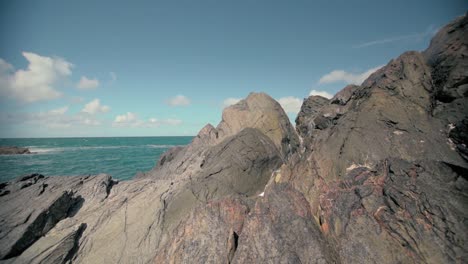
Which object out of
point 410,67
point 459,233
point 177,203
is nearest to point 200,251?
point 177,203

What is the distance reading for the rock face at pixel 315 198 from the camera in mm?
6027

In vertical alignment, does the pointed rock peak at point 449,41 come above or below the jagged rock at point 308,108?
above

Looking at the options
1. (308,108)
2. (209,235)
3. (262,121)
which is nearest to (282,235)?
(209,235)

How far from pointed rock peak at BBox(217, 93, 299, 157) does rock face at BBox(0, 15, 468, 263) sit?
1.94 metres

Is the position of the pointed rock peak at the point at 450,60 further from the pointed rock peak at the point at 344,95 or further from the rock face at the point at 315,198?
the pointed rock peak at the point at 344,95

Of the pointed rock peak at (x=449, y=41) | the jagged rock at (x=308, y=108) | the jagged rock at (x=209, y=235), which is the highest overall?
the pointed rock peak at (x=449, y=41)

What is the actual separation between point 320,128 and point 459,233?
29.1ft

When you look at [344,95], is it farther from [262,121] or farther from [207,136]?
[207,136]

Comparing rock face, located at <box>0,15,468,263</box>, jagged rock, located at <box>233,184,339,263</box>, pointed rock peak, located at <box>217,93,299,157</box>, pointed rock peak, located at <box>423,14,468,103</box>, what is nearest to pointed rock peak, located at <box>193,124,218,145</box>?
pointed rock peak, located at <box>217,93,299,157</box>

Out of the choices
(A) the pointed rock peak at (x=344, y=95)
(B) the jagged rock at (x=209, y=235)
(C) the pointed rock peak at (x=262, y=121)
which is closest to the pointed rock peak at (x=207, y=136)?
(C) the pointed rock peak at (x=262, y=121)

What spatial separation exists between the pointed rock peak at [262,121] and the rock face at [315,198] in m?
1.94

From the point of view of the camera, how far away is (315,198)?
8.41 m

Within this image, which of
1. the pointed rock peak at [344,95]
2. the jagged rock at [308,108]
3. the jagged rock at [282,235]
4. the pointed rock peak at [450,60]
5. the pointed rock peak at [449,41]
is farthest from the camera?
the jagged rock at [308,108]

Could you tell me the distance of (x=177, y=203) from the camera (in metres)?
12.0
